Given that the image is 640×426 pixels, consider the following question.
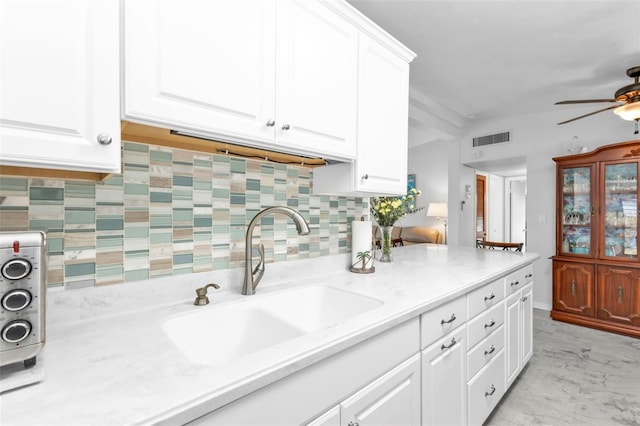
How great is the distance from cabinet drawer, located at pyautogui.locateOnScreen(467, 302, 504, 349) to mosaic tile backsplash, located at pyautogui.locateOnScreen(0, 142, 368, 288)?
0.93 m

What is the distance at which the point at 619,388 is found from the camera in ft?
7.23

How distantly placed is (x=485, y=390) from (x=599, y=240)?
2768 millimetres

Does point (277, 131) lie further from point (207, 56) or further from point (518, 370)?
point (518, 370)

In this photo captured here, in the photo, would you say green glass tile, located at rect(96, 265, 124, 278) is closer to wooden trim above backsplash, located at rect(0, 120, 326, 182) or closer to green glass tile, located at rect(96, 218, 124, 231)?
green glass tile, located at rect(96, 218, 124, 231)

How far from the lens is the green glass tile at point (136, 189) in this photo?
1088mm

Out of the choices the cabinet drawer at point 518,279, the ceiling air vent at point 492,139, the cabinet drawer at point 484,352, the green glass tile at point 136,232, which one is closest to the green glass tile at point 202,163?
the green glass tile at point 136,232

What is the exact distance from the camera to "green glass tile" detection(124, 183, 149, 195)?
1.09 meters

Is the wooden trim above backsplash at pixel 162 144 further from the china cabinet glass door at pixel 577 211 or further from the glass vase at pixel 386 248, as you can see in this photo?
the china cabinet glass door at pixel 577 211

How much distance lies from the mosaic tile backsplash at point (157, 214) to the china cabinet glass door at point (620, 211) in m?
3.58

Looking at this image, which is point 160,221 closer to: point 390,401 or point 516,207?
point 390,401

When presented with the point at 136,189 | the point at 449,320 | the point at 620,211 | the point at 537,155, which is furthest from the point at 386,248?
the point at 537,155

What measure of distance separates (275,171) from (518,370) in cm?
218

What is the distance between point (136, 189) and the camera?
43.6 inches

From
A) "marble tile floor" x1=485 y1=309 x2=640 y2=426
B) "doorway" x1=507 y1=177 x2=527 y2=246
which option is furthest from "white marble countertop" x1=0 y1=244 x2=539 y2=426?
"doorway" x1=507 y1=177 x2=527 y2=246
